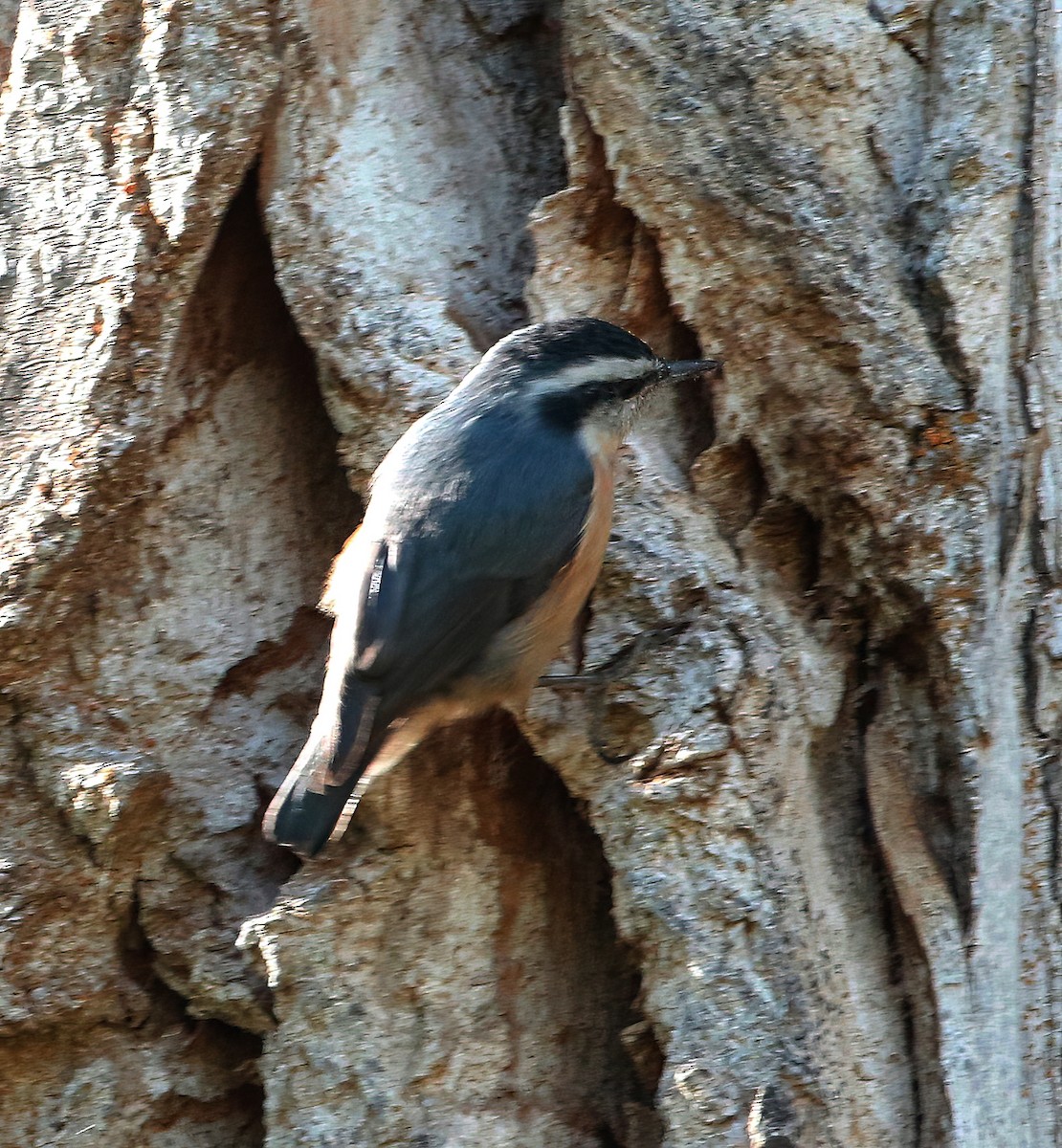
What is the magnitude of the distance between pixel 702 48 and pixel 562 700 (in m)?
1.21

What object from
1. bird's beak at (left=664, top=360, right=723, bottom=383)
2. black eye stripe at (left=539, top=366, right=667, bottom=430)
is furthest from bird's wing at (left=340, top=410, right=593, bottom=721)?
bird's beak at (left=664, top=360, right=723, bottom=383)

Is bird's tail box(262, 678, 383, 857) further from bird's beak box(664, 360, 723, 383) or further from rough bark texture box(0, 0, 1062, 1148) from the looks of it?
bird's beak box(664, 360, 723, 383)

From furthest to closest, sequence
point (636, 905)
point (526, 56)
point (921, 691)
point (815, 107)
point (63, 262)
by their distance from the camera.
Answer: point (526, 56), point (63, 262), point (815, 107), point (921, 691), point (636, 905)

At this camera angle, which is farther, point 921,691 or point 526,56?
point 526,56

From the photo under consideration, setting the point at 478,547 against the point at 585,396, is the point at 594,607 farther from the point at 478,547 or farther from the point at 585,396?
the point at 585,396

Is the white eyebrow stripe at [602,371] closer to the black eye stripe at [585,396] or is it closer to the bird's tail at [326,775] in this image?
the black eye stripe at [585,396]

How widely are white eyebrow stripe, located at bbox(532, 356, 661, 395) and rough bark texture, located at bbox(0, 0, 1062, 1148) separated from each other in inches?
4.8

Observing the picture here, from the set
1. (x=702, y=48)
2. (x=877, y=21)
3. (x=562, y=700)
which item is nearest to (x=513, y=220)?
(x=702, y=48)

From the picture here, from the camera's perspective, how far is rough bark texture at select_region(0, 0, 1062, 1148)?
6.95 ft

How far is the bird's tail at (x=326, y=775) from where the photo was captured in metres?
2.14

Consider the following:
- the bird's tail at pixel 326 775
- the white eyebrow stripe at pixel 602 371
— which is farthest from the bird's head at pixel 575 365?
the bird's tail at pixel 326 775

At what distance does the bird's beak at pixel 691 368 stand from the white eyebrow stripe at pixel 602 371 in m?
0.03

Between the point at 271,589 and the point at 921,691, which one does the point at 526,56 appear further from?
the point at 921,691

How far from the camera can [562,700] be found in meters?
2.30
